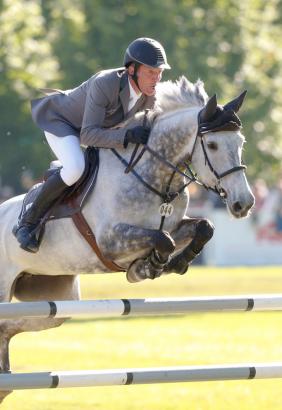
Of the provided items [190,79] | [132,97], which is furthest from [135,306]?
[190,79]

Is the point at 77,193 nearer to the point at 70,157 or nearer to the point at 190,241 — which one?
the point at 70,157

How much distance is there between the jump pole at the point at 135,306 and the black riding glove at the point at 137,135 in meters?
1.16

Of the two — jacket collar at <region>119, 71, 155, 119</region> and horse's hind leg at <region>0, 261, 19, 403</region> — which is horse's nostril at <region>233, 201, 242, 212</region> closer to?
jacket collar at <region>119, 71, 155, 119</region>

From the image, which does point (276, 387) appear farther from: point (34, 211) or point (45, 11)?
point (45, 11)

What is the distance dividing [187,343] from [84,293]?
545 cm

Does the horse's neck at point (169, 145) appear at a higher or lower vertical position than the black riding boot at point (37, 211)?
higher

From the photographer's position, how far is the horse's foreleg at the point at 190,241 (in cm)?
699

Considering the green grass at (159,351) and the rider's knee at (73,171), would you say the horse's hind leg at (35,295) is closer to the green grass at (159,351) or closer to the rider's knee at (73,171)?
the green grass at (159,351)

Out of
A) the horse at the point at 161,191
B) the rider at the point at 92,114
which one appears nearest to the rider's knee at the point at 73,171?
the rider at the point at 92,114

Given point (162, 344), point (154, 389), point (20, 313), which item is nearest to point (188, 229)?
point (20, 313)

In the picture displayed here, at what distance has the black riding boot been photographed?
727cm

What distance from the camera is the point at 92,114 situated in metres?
6.99

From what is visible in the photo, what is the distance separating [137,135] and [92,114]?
29 centimetres

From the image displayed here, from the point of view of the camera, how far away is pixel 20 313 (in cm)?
598
